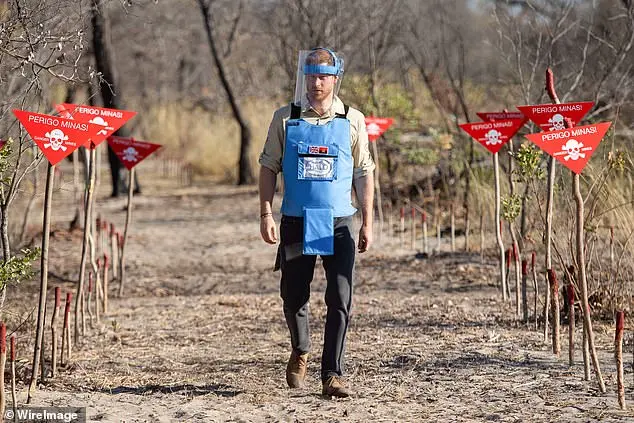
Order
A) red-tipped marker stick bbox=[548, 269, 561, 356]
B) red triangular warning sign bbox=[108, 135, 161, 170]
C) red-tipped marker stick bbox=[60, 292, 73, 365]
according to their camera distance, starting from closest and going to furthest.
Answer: red-tipped marker stick bbox=[548, 269, 561, 356] < red-tipped marker stick bbox=[60, 292, 73, 365] < red triangular warning sign bbox=[108, 135, 161, 170]

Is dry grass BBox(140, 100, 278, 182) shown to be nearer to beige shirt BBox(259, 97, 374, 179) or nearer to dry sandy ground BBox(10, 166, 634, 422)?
dry sandy ground BBox(10, 166, 634, 422)

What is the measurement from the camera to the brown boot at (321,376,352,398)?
534 centimetres

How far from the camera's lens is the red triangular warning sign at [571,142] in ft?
17.4

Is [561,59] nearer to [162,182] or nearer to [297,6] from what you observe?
[297,6]

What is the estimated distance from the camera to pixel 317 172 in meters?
5.25

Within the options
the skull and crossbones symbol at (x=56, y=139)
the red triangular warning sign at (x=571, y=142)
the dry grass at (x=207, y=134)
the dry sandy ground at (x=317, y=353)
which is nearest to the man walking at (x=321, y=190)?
the dry sandy ground at (x=317, y=353)

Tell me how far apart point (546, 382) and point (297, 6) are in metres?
9.34

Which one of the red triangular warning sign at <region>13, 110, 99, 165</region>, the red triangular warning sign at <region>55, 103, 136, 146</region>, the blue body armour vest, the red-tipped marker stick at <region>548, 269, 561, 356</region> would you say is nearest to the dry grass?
the red triangular warning sign at <region>55, 103, 136, 146</region>

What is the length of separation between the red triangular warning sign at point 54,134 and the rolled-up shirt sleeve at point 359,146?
132cm

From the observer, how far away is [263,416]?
514cm

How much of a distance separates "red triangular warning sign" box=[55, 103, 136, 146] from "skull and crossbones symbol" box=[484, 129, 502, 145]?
247 centimetres

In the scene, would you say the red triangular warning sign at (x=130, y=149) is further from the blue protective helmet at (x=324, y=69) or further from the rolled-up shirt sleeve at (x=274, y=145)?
the blue protective helmet at (x=324, y=69)

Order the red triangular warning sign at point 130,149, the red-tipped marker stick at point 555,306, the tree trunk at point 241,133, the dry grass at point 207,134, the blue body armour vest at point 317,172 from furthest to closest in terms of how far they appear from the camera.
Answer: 1. the dry grass at point 207,134
2. the tree trunk at point 241,133
3. the red triangular warning sign at point 130,149
4. the red-tipped marker stick at point 555,306
5. the blue body armour vest at point 317,172

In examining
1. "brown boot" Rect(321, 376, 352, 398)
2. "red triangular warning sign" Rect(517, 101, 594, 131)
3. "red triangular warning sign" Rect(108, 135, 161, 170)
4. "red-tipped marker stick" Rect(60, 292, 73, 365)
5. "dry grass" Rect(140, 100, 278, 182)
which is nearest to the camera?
"brown boot" Rect(321, 376, 352, 398)
